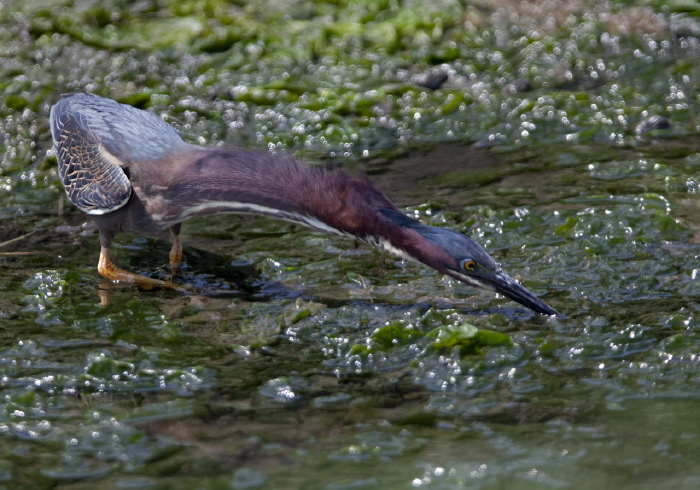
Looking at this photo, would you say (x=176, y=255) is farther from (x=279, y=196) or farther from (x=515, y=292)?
(x=515, y=292)

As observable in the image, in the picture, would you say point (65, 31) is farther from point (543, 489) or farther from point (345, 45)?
point (543, 489)

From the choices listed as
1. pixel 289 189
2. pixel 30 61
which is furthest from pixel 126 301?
pixel 30 61

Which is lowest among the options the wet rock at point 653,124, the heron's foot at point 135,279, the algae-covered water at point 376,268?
the heron's foot at point 135,279

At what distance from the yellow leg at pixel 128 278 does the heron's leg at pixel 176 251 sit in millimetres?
257

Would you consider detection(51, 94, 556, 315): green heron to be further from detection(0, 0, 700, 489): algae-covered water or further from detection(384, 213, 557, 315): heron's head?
detection(0, 0, 700, 489): algae-covered water

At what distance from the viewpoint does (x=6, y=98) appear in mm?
8828

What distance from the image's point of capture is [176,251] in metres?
6.35

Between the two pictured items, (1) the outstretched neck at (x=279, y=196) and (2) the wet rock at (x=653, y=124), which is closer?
(1) the outstretched neck at (x=279, y=196)

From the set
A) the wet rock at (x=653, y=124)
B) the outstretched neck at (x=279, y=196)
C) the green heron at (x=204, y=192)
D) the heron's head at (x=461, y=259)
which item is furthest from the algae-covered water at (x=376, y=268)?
the outstretched neck at (x=279, y=196)

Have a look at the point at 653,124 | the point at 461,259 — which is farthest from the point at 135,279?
the point at 653,124

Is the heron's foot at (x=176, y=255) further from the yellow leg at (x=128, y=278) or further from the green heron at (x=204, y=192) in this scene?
the yellow leg at (x=128, y=278)

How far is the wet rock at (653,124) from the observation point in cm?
798

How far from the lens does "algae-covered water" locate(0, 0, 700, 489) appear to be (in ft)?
12.9

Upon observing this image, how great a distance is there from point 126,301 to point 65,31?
558cm
